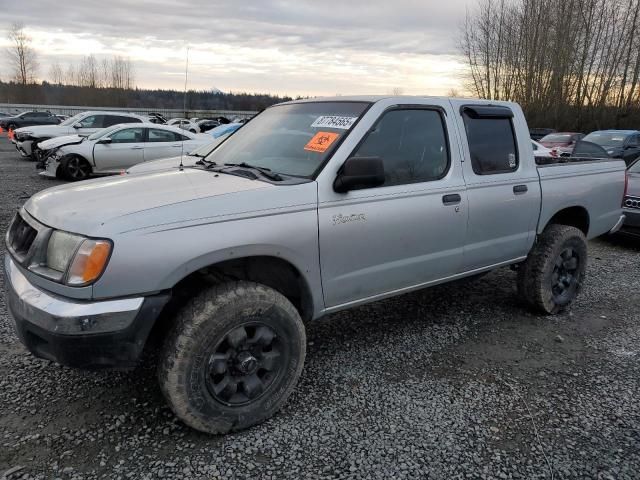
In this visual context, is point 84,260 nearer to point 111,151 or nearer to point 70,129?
point 111,151

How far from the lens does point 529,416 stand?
301cm

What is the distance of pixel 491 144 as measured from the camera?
158 inches

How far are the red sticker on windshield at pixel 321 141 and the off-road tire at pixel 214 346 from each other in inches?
39.6

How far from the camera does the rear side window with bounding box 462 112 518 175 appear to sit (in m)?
3.86

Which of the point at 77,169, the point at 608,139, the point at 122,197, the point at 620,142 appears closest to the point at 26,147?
the point at 77,169

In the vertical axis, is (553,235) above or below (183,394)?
above

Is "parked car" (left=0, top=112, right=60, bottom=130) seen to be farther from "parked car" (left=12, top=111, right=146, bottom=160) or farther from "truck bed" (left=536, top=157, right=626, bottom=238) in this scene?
"truck bed" (left=536, top=157, right=626, bottom=238)

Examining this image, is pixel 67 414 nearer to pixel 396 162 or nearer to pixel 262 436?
pixel 262 436

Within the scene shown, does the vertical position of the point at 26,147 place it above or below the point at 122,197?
above

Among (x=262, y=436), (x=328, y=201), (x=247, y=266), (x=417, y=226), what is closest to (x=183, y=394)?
(x=262, y=436)

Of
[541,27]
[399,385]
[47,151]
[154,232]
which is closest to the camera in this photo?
[154,232]

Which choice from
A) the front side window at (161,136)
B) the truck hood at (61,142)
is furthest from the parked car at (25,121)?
the front side window at (161,136)

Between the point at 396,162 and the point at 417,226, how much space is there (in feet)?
1.52

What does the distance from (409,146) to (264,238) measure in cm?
141
